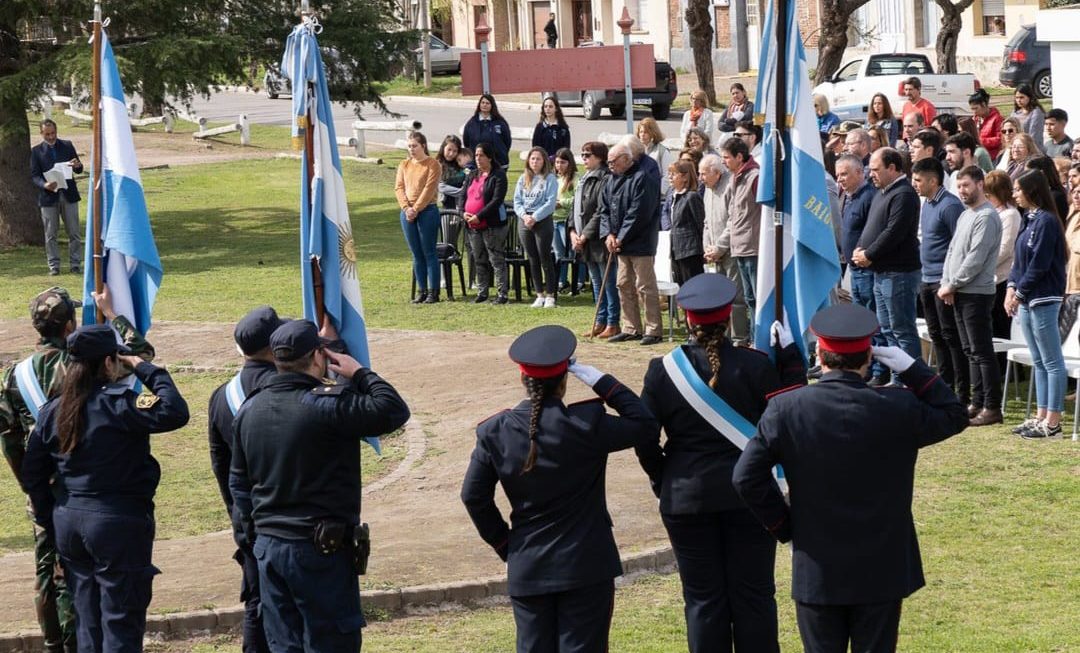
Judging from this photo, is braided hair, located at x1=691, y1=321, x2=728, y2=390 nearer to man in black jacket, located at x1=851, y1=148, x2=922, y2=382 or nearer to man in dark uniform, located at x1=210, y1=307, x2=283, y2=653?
man in dark uniform, located at x1=210, y1=307, x2=283, y2=653

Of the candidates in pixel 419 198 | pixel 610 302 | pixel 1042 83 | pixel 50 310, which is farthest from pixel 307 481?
pixel 1042 83

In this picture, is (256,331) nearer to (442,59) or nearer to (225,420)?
(225,420)

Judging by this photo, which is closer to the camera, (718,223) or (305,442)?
(305,442)

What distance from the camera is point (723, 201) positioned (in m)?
14.9

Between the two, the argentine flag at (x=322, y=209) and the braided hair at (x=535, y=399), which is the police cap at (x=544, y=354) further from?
the argentine flag at (x=322, y=209)

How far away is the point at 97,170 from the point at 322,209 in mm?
1472

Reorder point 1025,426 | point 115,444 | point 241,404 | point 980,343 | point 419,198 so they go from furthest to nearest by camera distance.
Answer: point 419,198, point 980,343, point 1025,426, point 115,444, point 241,404

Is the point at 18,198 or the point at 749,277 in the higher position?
the point at 18,198

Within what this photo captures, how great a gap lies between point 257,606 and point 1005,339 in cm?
807

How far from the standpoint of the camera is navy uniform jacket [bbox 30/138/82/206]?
73.0 ft

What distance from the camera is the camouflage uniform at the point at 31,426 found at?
8.02 meters

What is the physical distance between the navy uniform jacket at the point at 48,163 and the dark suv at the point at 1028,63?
22047 millimetres

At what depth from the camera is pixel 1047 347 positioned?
A: 11820 millimetres

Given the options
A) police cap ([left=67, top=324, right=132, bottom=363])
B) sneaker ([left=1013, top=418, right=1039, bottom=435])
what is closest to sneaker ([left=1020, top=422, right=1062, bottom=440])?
sneaker ([left=1013, top=418, right=1039, bottom=435])
